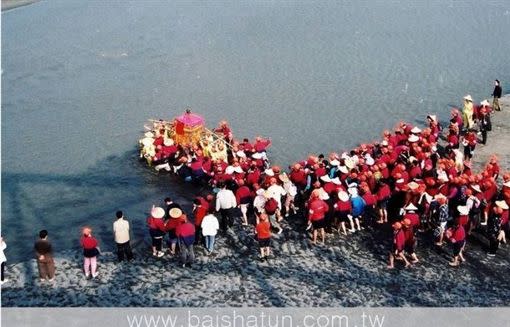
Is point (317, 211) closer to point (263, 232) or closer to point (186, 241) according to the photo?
point (263, 232)

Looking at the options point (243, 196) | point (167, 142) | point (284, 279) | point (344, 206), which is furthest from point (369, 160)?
point (167, 142)

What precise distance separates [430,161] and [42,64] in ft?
84.0

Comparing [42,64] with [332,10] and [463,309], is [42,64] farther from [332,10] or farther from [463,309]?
[463,309]

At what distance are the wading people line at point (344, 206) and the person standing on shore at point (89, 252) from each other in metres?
0.03

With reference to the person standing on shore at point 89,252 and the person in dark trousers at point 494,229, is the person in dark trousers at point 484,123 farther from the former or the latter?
the person standing on shore at point 89,252

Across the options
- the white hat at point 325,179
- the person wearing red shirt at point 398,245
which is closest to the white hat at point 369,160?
the white hat at point 325,179

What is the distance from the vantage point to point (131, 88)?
3312cm

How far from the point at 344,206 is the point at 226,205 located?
11.0 feet

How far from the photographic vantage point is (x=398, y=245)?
620 inches

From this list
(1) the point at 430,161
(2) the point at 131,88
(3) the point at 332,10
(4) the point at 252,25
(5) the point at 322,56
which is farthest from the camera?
(3) the point at 332,10

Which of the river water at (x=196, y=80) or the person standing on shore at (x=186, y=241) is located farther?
the river water at (x=196, y=80)

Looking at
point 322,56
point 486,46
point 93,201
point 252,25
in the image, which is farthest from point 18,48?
point 486,46

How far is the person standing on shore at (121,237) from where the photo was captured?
1603 cm

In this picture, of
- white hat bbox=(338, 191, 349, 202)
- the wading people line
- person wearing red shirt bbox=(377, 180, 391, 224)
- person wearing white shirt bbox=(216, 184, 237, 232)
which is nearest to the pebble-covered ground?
the wading people line
